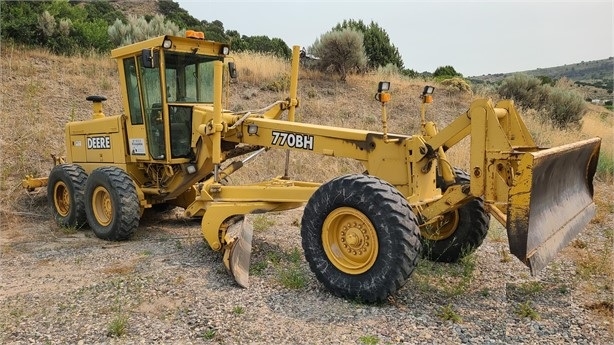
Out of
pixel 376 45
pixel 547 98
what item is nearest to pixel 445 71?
pixel 376 45

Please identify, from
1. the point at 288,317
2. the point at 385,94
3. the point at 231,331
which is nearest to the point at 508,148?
the point at 385,94

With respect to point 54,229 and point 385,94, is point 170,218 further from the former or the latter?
point 385,94

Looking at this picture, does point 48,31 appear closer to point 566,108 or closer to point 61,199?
point 61,199

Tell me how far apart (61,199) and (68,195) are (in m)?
0.50

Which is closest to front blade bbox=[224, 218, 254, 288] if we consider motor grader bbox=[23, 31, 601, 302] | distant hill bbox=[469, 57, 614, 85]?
motor grader bbox=[23, 31, 601, 302]

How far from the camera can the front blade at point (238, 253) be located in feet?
16.9

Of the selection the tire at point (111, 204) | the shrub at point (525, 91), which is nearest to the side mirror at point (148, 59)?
the tire at point (111, 204)

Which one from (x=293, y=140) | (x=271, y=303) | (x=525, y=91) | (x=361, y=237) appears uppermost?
(x=525, y=91)

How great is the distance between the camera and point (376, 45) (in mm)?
20672

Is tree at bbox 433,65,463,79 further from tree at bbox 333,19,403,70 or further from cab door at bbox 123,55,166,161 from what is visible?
cab door at bbox 123,55,166,161

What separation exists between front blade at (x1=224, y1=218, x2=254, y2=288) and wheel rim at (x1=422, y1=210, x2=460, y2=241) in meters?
1.93

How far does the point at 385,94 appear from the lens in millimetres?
4934

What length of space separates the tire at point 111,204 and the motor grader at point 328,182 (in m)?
0.02

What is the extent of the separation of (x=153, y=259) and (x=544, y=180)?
4121 millimetres
